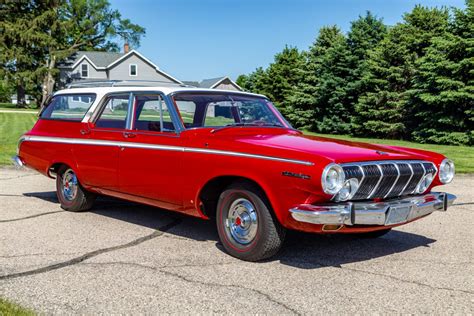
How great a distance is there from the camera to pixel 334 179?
450 centimetres

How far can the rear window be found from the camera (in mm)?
7121

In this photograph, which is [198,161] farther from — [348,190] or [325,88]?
[325,88]

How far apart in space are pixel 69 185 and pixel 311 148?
153 inches

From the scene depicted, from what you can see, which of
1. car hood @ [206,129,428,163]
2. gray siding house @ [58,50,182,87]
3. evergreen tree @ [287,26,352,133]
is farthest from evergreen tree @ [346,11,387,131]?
gray siding house @ [58,50,182,87]

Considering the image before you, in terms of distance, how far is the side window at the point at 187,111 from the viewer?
233 inches

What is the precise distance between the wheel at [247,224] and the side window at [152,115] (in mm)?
1165

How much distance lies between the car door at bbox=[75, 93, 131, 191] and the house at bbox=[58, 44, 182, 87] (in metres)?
50.3

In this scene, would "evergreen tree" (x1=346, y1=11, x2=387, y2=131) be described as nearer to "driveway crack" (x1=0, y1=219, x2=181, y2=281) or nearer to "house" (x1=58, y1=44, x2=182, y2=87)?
"driveway crack" (x1=0, y1=219, x2=181, y2=281)

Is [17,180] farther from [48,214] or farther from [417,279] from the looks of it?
[417,279]

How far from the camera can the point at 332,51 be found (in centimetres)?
3259

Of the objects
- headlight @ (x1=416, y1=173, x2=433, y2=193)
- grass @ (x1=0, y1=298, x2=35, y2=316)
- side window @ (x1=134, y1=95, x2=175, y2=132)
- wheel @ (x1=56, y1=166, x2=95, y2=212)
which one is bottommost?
grass @ (x1=0, y1=298, x2=35, y2=316)

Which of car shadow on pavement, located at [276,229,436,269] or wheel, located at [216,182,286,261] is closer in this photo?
wheel, located at [216,182,286,261]

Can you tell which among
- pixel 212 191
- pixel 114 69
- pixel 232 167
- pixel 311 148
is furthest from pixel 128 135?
pixel 114 69

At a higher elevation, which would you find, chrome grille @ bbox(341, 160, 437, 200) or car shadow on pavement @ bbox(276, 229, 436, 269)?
chrome grille @ bbox(341, 160, 437, 200)
